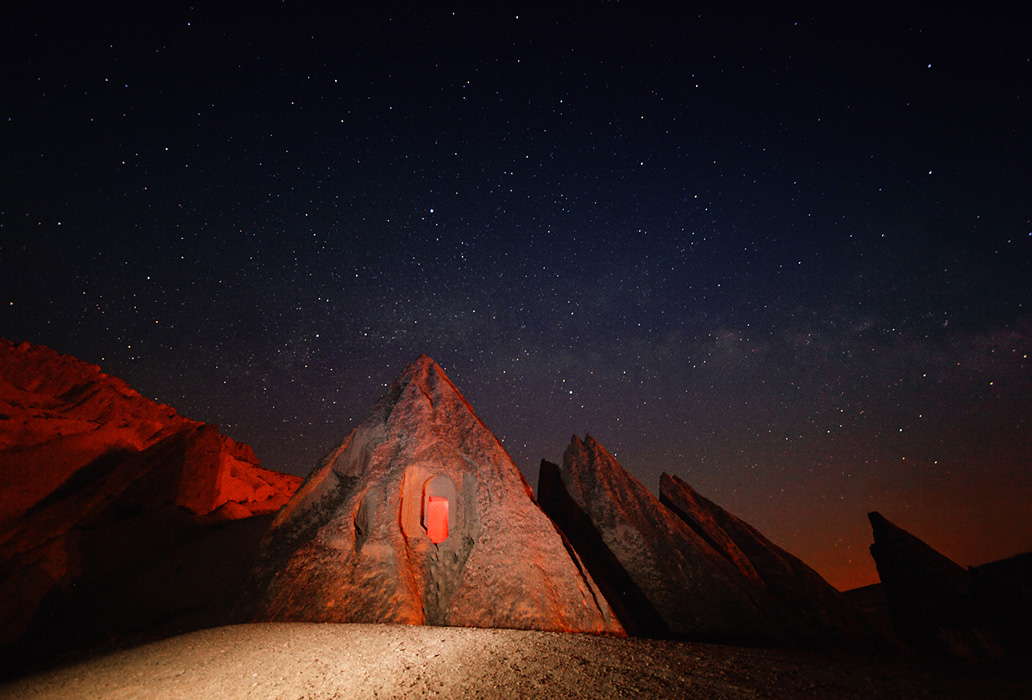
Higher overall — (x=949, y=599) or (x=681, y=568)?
(x=681, y=568)

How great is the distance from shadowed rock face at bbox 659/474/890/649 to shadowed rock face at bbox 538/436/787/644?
87.9 inches

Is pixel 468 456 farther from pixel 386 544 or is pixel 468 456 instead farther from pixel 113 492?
pixel 113 492

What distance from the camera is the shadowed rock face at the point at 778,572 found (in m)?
13.6

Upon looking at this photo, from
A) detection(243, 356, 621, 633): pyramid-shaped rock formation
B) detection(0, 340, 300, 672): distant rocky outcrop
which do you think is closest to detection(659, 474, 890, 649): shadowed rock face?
detection(243, 356, 621, 633): pyramid-shaped rock formation

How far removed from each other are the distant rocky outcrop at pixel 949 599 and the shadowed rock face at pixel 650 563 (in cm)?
884

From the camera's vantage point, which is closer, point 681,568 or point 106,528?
point 681,568

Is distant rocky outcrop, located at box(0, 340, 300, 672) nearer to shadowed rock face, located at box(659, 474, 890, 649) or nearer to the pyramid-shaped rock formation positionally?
the pyramid-shaped rock formation

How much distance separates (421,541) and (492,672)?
497cm

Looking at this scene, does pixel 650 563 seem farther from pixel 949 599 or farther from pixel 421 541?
pixel 949 599

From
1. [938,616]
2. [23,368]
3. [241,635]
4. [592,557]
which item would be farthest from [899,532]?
[23,368]

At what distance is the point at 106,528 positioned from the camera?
504 inches

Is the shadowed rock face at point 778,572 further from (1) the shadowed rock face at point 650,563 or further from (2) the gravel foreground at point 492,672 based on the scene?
(2) the gravel foreground at point 492,672

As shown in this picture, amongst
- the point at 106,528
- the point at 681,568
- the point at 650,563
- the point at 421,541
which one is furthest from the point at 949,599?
the point at 106,528

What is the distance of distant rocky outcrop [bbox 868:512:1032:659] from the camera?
13.5 metres
